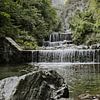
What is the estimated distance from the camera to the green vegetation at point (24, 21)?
2064 centimetres

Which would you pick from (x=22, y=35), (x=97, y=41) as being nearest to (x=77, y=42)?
(x=97, y=41)

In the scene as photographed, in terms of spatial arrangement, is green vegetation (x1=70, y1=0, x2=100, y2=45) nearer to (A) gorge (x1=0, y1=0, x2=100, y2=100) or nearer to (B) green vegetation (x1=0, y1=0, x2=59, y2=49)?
(B) green vegetation (x1=0, y1=0, x2=59, y2=49)

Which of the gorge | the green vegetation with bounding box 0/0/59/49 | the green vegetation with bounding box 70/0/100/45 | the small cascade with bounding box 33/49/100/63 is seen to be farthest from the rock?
the green vegetation with bounding box 70/0/100/45

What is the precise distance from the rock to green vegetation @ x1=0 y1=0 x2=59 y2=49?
40.9 feet

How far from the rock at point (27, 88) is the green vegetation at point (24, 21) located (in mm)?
12461

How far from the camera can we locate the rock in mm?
6695

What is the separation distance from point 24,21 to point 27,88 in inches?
778

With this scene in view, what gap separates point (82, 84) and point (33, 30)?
17597 millimetres

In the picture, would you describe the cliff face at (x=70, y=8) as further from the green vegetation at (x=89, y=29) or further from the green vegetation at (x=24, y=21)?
the green vegetation at (x=89, y=29)

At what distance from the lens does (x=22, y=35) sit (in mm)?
24016

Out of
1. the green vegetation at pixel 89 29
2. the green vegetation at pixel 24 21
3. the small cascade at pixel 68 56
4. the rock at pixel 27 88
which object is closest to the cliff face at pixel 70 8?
the green vegetation at pixel 24 21

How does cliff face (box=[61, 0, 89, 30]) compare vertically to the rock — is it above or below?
above

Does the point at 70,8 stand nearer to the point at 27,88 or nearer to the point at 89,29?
the point at 89,29

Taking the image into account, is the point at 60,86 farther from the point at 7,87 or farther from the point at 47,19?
the point at 47,19
